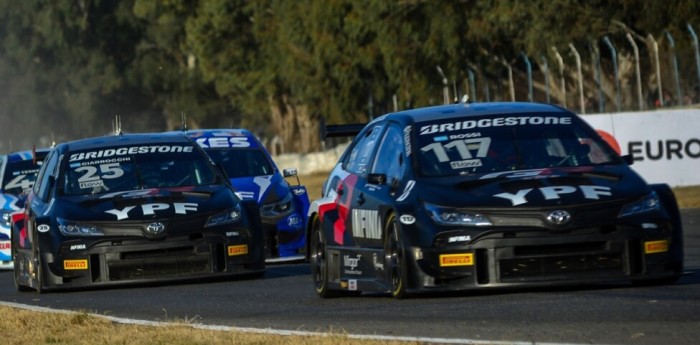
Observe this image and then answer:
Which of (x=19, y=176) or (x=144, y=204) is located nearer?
(x=144, y=204)

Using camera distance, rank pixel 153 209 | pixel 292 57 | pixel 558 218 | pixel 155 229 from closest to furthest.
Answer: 1. pixel 558 218
2. pixel 155 229
3. pixel 153 209
4. pixel 292 57

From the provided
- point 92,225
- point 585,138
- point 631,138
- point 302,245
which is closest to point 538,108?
point 585,138

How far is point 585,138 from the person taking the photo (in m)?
11.7

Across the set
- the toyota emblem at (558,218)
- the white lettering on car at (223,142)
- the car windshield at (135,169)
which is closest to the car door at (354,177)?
the toyota emblem at (558,218)

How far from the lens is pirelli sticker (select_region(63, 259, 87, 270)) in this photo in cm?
1450

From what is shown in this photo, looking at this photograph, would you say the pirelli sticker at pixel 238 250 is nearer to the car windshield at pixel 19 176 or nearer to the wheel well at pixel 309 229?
the wheel well at pixel 309 229

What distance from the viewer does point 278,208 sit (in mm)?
17922

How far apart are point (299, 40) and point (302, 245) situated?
38.3 meters

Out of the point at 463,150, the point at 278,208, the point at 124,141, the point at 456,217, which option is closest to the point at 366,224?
the point at 463,150

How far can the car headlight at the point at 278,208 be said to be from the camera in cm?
1781

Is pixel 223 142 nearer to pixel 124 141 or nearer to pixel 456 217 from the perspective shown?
pixel 124 141

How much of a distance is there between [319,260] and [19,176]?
9938mm

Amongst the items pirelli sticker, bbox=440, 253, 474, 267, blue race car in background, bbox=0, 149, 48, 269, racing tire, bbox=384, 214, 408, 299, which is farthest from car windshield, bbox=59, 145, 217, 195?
pirelli sticker, bbox=440, 253, 474, 267

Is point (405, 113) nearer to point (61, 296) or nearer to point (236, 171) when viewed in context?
point (61, 296)
